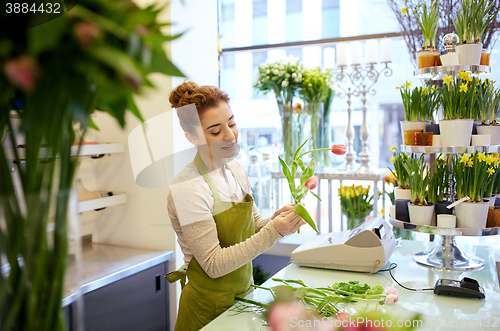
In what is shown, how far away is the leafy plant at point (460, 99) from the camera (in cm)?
153

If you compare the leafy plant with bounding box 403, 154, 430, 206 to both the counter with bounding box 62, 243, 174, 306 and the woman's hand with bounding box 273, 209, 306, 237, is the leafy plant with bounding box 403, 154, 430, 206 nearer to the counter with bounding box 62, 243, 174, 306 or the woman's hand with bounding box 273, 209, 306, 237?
the woman's hand with bounding box 273, 209, 306, 237

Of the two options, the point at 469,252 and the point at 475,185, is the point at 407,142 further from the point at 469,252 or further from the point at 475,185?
the point at 469,252

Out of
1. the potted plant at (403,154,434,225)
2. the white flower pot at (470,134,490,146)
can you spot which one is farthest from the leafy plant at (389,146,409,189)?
the white flower pot at (470,134,490,146)

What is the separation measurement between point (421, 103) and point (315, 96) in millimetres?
1022

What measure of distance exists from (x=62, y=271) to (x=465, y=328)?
42.9 inches

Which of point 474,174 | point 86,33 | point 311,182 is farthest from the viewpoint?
point 474,174

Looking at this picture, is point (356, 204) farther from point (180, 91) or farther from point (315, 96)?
point (180, 91)

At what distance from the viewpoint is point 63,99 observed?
332 mm

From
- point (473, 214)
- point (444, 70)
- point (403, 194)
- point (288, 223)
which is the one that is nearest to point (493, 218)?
point (473, 214)

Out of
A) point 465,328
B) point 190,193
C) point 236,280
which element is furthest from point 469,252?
point 190,193

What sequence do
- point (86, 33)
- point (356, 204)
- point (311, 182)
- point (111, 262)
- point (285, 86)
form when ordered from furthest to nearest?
point (285, 86)
point (356, 204)
point (111, 262)
point (311, 182)
point (86, 33)

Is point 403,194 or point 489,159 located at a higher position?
point 489,159

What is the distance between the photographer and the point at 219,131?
1.26m

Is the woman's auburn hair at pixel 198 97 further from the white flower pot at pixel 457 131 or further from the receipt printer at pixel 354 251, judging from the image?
the white flower pot at pixel 457 131
